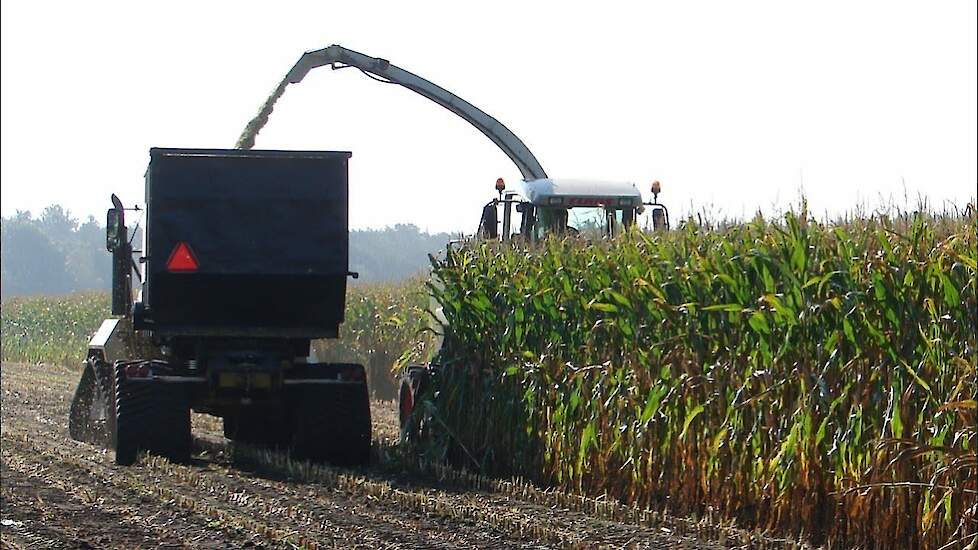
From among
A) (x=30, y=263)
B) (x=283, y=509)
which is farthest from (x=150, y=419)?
(x=30, y=263)

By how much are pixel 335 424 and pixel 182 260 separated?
2030mm

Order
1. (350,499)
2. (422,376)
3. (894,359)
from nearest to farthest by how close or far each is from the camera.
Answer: (894,359)
(350,499)
(422,376)

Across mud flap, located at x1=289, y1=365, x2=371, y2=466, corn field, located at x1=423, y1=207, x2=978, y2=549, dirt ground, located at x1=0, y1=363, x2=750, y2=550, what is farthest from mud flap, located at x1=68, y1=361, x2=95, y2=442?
corn field, located at x1=423, y1=207, x2=978, y2=549

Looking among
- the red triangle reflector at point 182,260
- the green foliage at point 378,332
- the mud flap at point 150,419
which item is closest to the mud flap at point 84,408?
the mud flap at point 150,419

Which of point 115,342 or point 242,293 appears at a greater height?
point 242,293

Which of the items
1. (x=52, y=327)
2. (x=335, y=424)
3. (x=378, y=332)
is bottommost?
(x=335, y=424)

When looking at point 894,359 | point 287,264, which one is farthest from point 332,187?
point 894,359

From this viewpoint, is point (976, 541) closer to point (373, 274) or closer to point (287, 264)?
point (287, 264)

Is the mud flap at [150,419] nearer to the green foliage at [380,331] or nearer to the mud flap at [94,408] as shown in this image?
the mud flap at [94,408]

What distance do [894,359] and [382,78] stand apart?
10815 millimetres

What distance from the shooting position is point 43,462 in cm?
1352

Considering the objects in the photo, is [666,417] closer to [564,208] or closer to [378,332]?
[564,208]

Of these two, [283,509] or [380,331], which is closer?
[283,509]

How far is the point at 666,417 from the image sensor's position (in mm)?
10570
